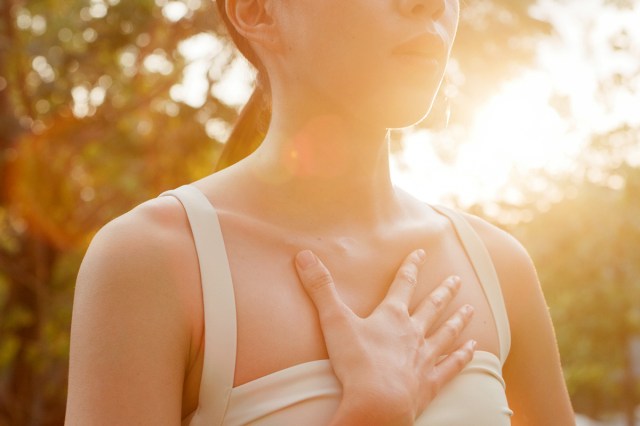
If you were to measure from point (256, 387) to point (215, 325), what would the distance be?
17 cm

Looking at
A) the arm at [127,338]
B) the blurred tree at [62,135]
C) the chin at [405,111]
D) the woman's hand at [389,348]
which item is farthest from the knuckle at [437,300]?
the blurred tree at [62,135]

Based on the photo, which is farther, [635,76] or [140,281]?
[635,76]

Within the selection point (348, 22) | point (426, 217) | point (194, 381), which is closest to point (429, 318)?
point (426, 217)

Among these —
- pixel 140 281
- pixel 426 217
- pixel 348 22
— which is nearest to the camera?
pixel 140 281

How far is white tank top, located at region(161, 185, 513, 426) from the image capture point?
1700 millimetres

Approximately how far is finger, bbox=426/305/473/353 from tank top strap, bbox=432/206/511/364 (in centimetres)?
11

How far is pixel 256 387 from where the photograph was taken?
5.69 ft

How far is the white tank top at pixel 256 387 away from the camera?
170cm

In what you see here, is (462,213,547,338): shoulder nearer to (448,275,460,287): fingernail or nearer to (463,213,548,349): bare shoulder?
(463,213,548,349): bare shoulder

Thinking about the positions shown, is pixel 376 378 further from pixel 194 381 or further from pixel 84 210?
pixel 84 210

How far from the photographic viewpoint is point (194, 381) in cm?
174

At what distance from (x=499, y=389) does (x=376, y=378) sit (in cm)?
44

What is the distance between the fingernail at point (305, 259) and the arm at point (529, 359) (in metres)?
0.65

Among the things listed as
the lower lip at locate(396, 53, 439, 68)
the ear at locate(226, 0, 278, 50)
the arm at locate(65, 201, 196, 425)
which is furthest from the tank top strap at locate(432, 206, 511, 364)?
the arm at locate(65, 201, 196, 425)
